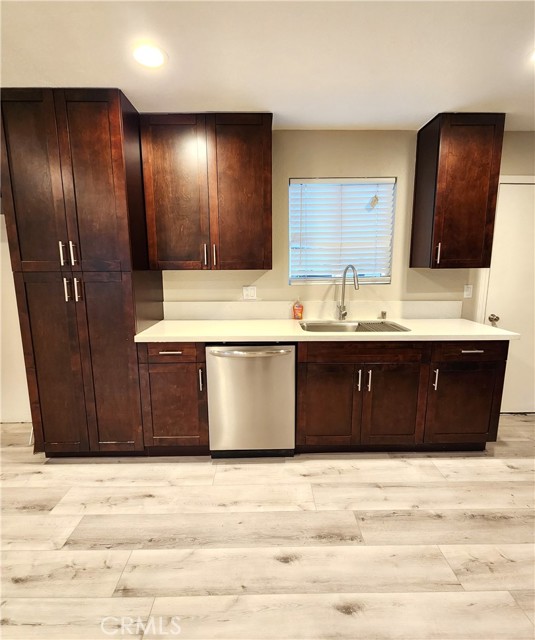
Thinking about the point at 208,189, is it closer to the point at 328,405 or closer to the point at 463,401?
the point at 328,405

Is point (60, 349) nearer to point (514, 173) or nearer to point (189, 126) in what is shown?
point (189, 126)

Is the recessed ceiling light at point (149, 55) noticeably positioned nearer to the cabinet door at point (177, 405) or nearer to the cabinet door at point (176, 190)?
the cabinet door at point (176, 190)

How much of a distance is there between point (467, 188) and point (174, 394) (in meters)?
2.59

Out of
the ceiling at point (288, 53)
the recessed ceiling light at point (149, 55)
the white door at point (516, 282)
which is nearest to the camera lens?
the ceiling at point (288, 53)

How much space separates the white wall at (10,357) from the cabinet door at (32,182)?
0.73m

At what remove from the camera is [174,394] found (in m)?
2.19

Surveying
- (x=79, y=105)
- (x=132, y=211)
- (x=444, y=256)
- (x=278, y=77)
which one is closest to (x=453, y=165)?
(x=444, y=256)

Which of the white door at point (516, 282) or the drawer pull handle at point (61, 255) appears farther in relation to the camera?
the white door at point (516, 282)

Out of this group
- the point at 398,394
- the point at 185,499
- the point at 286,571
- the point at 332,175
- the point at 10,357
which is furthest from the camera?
the point at 10,357

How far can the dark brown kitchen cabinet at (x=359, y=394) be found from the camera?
7.07 feet

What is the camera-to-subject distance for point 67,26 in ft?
4.57

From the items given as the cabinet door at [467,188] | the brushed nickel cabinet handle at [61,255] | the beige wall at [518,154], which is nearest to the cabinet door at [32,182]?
the brushed nickel cabinet handle at [61,255]

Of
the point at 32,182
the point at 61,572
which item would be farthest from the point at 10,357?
the point at 61,572

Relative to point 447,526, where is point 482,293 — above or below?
above
